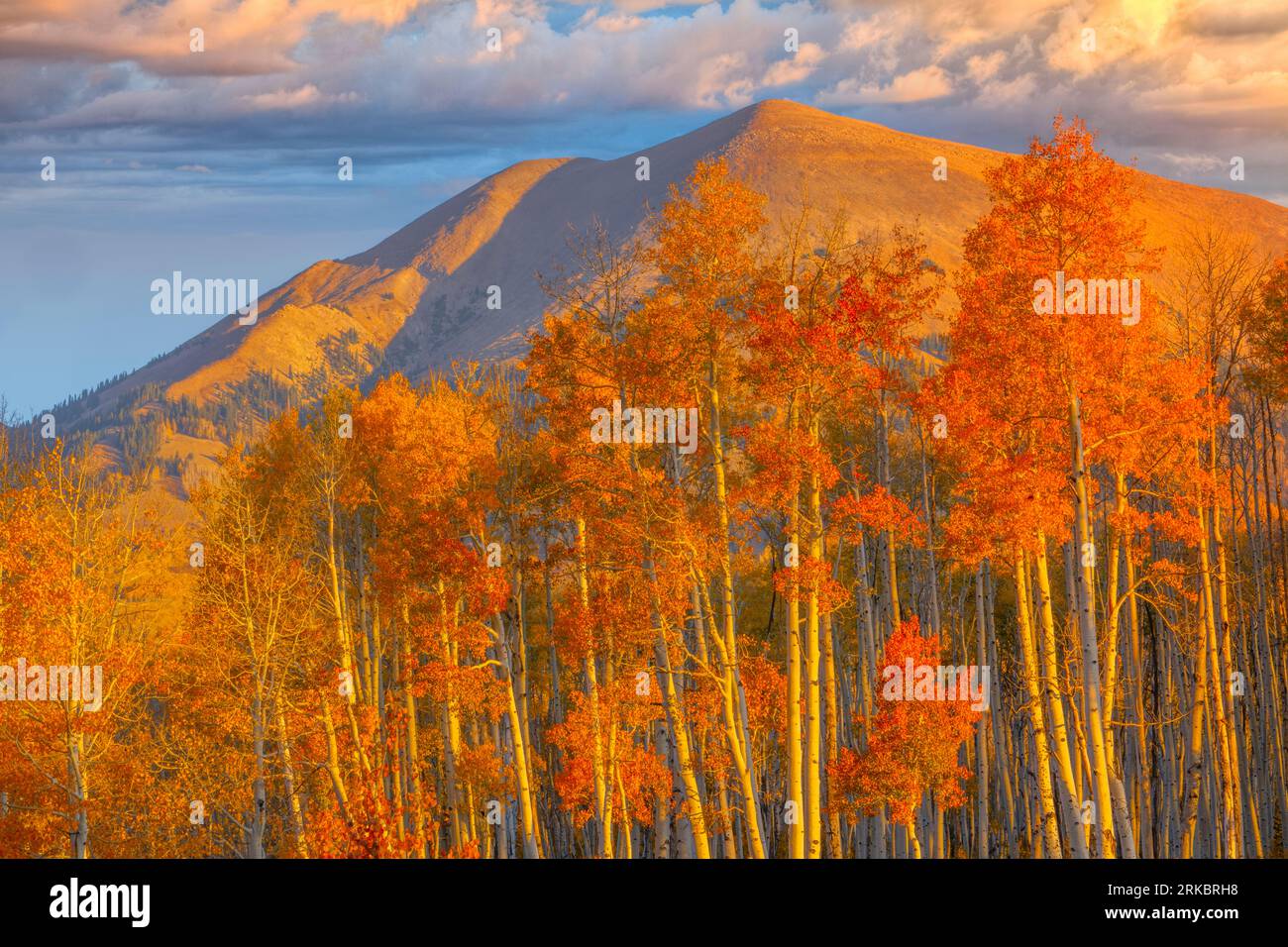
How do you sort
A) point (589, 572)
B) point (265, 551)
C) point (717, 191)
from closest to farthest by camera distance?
point (717, 191) → point (589, 572) → point (265, 551)

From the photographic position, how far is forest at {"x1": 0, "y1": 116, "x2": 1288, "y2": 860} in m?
23.0

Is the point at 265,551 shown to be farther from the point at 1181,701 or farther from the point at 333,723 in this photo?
the point at 1181,701

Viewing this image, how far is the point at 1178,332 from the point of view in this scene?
26.9 meters

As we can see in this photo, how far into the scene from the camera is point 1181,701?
3173 cm

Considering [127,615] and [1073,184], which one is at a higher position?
[1073,184]

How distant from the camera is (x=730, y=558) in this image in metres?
25.0

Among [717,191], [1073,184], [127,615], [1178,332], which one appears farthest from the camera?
[127,615]

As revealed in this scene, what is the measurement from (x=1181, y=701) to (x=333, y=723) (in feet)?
80.2

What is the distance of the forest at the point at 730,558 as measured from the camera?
906 inches
